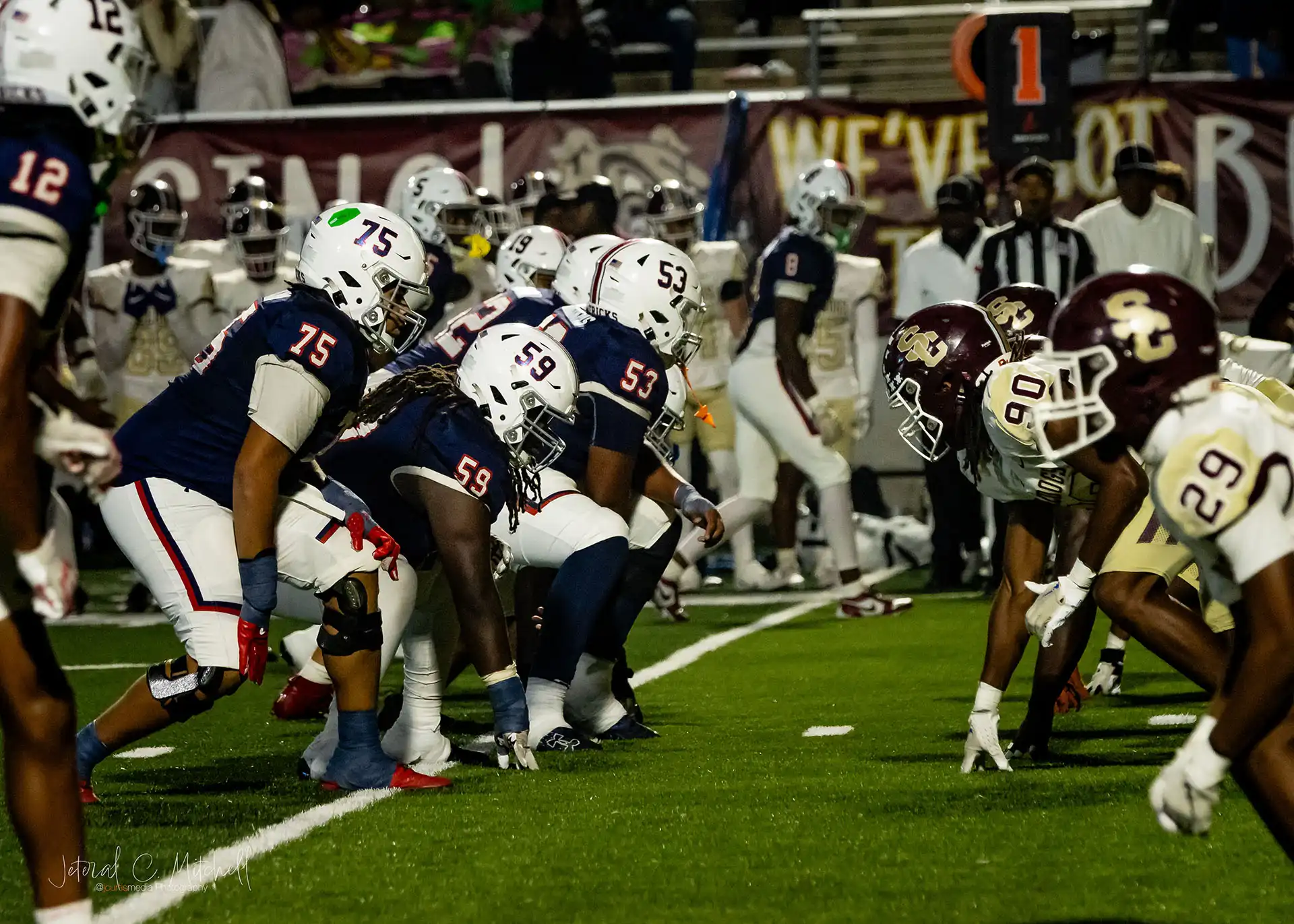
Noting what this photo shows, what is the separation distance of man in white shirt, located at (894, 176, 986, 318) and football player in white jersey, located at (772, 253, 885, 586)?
49 centimetres

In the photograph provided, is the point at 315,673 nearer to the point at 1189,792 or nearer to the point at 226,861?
the point at 226,861

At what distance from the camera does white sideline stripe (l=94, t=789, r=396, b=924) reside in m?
3.98

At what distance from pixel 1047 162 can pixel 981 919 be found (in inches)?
297

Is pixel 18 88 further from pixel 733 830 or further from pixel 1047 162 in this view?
pixel 1047 162

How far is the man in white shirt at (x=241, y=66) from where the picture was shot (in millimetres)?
13328

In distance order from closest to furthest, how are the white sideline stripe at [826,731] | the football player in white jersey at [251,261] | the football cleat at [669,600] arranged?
the white sideline stripe at [826,731] < the football cleat at [669,600] < the football player in white jersey at [251,261]

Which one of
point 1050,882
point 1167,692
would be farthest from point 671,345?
point 1050,882

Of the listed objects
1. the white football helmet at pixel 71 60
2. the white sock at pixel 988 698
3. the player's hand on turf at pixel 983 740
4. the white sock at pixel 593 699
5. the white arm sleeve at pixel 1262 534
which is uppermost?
the white football helmet at pixel 71 60

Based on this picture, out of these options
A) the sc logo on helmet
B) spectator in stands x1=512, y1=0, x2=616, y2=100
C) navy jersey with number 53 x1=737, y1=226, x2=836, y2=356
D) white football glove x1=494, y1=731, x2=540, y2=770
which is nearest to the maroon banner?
spectator in stands x1=512, y1=0, x2=616, y2=100

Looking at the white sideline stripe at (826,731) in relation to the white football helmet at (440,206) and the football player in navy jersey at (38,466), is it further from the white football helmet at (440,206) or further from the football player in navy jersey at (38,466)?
the white football helmet at (440,206)

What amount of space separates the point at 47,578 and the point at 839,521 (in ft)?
23.2

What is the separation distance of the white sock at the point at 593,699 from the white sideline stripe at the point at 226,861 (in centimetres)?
117

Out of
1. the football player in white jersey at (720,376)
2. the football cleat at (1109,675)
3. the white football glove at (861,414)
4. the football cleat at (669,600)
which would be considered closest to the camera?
the football cleat at (1109,675)

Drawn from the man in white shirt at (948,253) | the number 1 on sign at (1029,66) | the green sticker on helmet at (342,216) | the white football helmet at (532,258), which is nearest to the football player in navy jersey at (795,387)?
the man in white shirt at (948,253)
